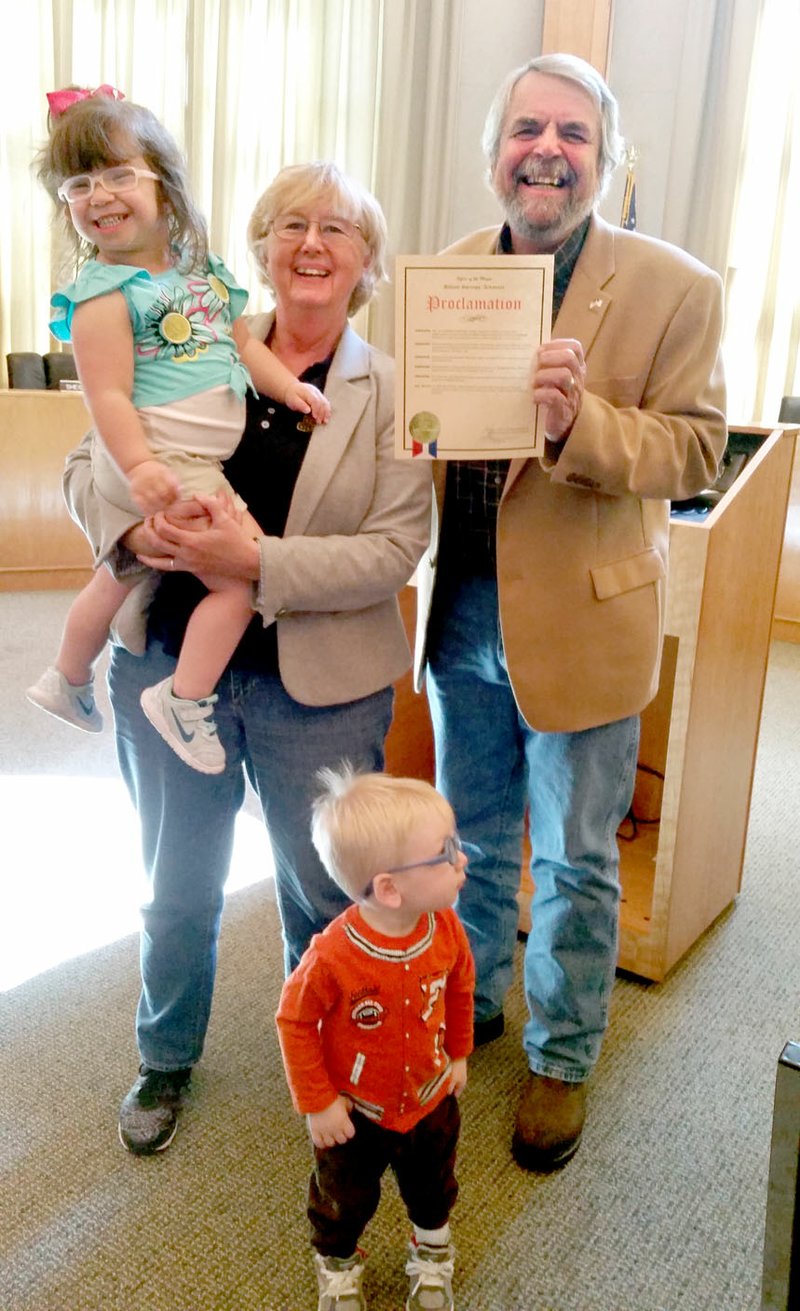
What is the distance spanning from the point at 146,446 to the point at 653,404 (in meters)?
0.69

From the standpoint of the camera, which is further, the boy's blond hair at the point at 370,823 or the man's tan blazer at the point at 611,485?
the man's tan blazer at the point at 611,485

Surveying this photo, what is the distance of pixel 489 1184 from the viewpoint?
158 cm

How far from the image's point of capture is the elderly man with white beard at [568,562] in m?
1.37

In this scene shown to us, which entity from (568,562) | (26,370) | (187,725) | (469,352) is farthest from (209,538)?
(26,370)

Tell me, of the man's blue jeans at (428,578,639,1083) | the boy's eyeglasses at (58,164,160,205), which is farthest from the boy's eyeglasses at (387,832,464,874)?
the boy's eyeglasses at (58,164,160,205)

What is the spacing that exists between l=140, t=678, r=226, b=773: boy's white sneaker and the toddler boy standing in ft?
0.84

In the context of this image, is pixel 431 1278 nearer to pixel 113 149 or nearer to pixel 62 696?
pixel 62 696

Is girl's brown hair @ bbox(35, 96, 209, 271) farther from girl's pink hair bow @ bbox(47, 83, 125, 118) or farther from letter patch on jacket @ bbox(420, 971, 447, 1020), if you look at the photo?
letter patch on jacket @ bbox(420, 971, 447, 1020)

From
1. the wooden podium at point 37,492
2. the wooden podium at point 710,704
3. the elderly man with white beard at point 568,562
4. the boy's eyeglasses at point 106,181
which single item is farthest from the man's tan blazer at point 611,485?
the wooden podium at point 37,492

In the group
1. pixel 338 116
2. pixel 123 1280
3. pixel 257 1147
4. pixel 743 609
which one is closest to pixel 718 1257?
pixel 257 1147

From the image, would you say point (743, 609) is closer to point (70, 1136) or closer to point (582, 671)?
point (582, 671)

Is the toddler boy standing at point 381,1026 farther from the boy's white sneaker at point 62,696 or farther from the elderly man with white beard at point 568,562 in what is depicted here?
the boy's white sneaker at point 62,696

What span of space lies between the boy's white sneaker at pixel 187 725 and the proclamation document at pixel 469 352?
44 cm

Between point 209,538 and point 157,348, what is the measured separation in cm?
28
